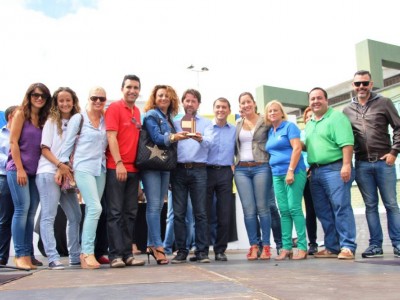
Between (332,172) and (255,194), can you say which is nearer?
(332,172)

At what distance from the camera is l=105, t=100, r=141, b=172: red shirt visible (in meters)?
4.17

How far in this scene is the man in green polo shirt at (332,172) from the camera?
441 centimetres

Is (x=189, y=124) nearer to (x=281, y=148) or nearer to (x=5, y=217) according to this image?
(x=281, y=148)

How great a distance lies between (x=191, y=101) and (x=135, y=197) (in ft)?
3.66

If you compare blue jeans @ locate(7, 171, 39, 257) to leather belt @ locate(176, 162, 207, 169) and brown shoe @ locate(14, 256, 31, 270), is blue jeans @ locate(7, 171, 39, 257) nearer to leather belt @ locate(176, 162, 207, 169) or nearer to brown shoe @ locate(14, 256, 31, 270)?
brown shoe @ locate(14, 256, 31, 270)

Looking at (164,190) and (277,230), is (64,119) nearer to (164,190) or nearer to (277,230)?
(164,190)

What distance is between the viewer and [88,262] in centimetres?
401

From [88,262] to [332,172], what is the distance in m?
2.43

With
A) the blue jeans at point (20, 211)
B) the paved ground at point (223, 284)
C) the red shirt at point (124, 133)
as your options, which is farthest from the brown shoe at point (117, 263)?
the blue jeans at point (20, 211)

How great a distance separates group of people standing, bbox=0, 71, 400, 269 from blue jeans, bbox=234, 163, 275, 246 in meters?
0.01

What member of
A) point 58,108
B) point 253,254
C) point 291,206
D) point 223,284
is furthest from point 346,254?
point 58,108

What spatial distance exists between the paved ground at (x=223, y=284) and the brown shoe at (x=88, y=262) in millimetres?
593

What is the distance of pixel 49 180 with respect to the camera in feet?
13.7

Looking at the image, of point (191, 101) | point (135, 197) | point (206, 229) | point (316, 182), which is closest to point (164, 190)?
point (135, 197)
